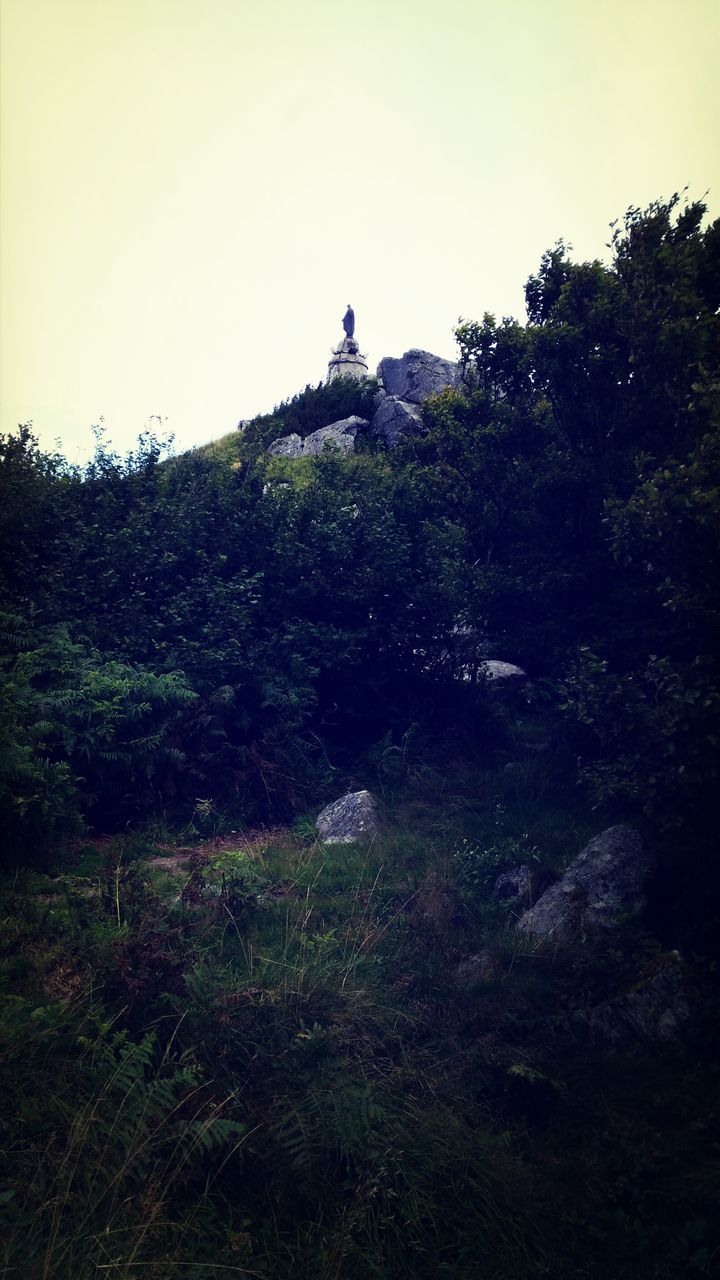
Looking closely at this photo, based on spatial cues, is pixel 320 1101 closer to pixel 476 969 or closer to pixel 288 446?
pixel 476 969

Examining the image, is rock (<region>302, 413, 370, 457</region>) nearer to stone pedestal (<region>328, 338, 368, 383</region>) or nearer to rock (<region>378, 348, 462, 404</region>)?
rock (<region>378, 348, 462, 404</region>)

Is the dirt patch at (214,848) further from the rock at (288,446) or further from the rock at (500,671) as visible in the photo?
the rock at (288,446)

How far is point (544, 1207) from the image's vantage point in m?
4.62

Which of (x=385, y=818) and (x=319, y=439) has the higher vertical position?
(x=319, y=439)

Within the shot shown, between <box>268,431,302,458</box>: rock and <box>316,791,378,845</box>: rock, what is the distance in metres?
19.6

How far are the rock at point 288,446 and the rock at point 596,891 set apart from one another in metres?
22.7

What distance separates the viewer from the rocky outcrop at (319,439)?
91.4 ft

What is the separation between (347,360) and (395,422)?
18229 mm

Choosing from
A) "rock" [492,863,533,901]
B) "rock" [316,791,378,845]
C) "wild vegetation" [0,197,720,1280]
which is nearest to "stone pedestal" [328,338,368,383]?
"wild vegetation" [0,197,720,1280]

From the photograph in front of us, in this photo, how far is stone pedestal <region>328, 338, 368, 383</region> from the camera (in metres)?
43.2

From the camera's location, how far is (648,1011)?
636 centimetres

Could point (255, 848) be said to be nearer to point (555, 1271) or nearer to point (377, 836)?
point (377, 836)

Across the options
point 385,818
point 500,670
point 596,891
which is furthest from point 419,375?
point 596,891

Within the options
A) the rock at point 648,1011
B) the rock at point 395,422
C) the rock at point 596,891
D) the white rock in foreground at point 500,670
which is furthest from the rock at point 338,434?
the rock at point 648,1011
